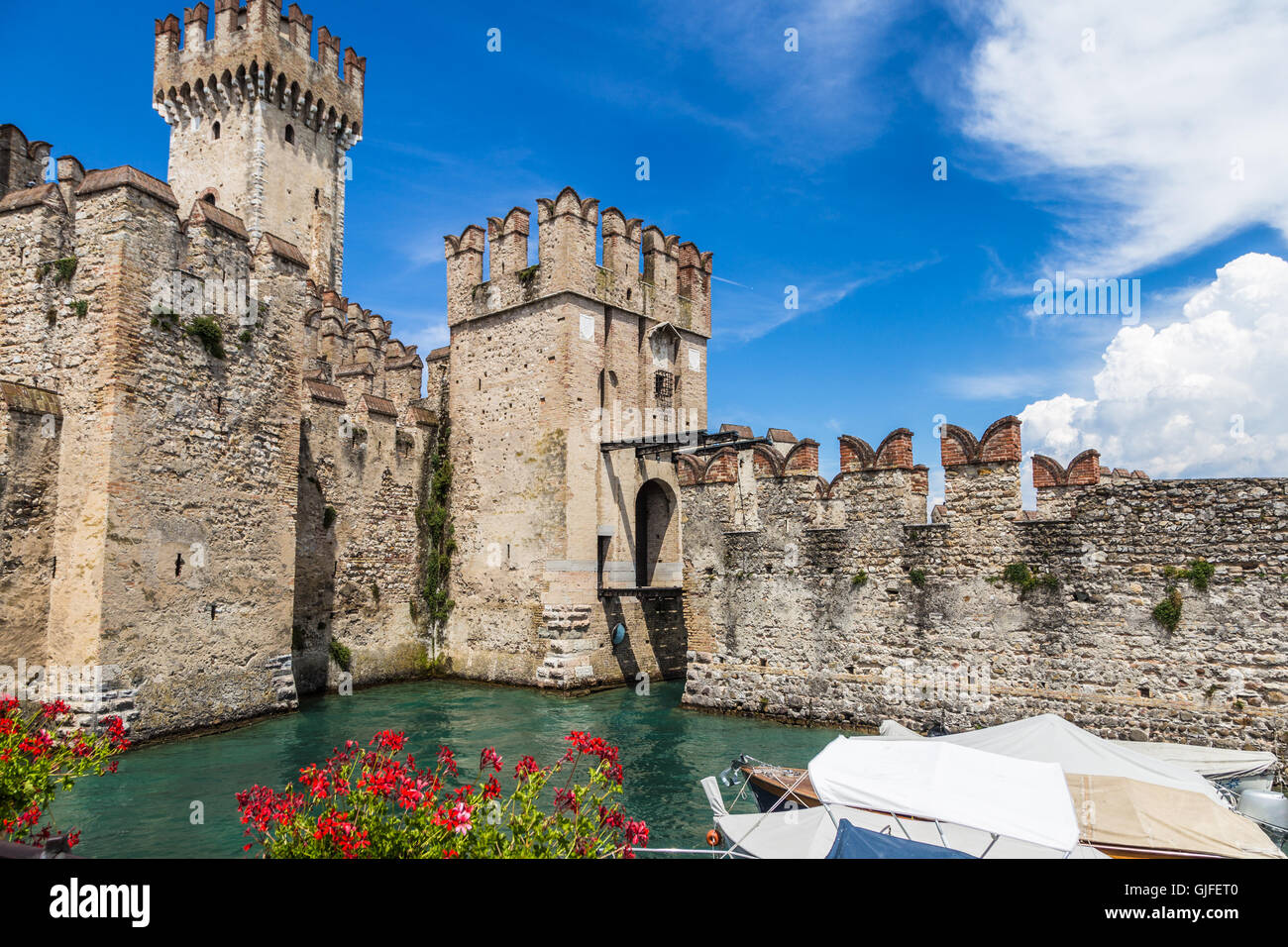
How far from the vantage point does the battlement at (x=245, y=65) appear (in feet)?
117

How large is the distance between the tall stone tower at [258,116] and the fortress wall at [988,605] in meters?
27.7

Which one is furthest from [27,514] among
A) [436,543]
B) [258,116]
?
[258,116]

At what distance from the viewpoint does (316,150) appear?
127 ft

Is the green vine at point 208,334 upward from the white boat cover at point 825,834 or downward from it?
upward

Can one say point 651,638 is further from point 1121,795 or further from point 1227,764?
point 1121,795

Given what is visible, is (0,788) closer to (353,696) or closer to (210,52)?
(353,696)

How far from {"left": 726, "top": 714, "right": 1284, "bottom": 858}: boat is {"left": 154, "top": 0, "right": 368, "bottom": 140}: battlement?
3770cm

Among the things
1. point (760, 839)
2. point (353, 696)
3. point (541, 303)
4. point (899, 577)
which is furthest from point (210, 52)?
point (760, 839)

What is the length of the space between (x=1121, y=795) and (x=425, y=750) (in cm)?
1173

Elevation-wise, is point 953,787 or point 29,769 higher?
point 29,769

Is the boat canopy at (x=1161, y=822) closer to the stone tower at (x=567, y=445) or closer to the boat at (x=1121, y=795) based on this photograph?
the boat at (x=1121, y=795)

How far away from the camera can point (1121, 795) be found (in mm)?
9039

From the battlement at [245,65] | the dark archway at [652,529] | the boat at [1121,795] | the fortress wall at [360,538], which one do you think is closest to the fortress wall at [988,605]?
the boat at [1121,795]

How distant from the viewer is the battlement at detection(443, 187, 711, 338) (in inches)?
921
